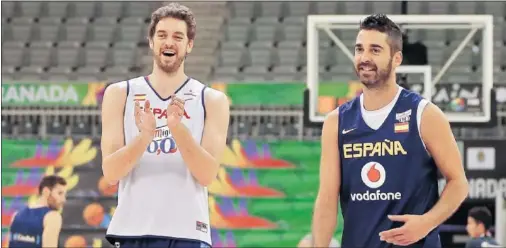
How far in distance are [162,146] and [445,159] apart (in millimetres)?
1237

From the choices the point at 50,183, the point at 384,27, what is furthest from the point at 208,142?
the point at 50,183

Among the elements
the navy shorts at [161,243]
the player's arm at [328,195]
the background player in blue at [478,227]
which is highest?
the player's arm at [328,195]

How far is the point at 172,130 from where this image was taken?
3.71 m

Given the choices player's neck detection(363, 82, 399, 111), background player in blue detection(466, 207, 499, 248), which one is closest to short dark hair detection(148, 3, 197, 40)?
player's neck detection(363, 82, 399, 111)

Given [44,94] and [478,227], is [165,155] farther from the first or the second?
[44,94]

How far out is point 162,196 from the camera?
12.8 ft

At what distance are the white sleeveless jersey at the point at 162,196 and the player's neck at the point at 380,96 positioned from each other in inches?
32.1

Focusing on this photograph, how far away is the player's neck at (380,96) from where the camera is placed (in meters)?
4.20

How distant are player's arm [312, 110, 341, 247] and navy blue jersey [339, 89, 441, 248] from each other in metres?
0.06

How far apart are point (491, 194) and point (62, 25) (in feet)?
32.2

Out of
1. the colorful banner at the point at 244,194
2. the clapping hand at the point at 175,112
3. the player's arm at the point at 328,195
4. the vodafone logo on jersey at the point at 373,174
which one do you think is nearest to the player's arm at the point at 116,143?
the clapping hand at the point at 175,112

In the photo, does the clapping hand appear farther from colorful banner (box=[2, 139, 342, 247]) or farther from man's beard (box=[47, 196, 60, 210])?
colorful banner (box=[2, 139, 342, 247])

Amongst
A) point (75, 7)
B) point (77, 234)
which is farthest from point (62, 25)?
point (77, 234)

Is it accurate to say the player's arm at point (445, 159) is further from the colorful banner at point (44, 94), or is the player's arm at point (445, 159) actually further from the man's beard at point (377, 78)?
the colorful banner at point (44, 94)
